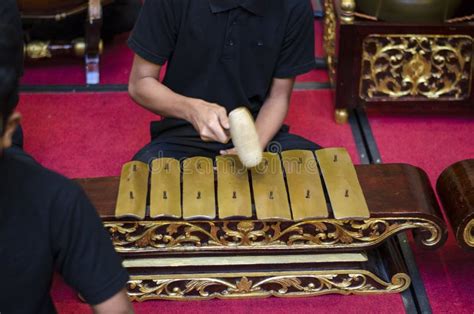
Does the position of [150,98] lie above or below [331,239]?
Result: above

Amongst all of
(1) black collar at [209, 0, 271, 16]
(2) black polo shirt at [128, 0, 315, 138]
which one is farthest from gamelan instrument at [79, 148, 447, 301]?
(1) black collar at [209, 0, 271, 16]

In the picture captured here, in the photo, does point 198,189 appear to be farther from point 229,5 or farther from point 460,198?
point 460,198

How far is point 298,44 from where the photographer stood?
7.00ft

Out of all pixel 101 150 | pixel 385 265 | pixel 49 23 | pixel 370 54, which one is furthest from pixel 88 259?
pixel 49 23

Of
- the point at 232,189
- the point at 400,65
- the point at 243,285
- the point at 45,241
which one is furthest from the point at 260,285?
the point at 400,65

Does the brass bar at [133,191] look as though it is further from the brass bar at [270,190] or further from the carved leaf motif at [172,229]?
the brass bar at [270,190]

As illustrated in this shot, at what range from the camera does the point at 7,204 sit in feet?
3.64

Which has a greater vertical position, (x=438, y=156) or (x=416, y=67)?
(x=416, y=67)

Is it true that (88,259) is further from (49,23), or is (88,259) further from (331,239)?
(49,23)

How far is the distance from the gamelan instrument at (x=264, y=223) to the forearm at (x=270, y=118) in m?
0.13

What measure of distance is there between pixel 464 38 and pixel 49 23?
67.5 inches

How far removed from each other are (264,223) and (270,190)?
0.08 meters

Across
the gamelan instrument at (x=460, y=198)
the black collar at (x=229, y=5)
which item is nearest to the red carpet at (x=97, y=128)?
the gamelan instrument at (x=460, y=198)

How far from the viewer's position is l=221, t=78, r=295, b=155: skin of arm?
2.16 meters
